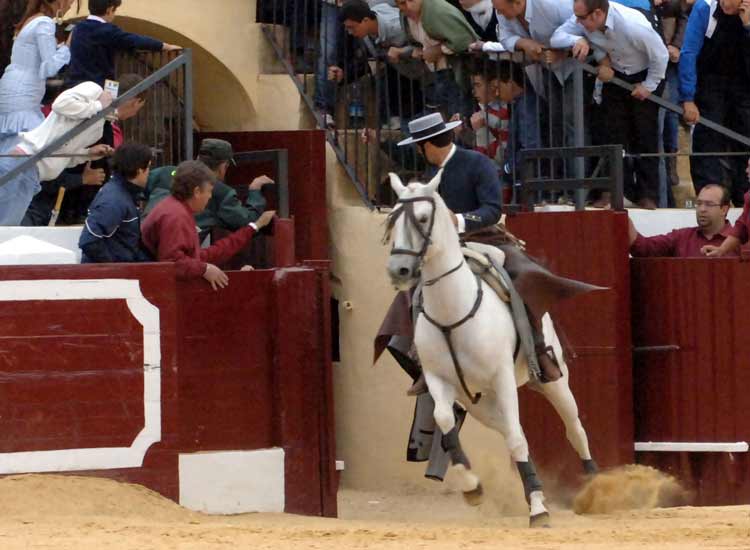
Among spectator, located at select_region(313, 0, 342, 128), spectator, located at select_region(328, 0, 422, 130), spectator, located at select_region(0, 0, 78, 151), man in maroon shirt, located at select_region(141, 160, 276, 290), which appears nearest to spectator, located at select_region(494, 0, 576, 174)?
spectator, located at select_region(328, 0, 422, 130)

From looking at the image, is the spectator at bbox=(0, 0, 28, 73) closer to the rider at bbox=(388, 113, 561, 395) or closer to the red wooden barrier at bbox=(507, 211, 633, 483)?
the rider at bbox=(388, 113, 561, 395)

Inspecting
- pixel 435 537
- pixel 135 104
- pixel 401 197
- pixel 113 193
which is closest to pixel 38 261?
pixel 113 193

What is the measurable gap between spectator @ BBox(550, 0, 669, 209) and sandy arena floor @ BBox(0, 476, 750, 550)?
2.94 m

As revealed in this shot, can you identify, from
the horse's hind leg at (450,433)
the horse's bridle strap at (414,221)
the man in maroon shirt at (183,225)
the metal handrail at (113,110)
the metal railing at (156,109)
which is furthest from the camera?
the metal railing at (156,109)

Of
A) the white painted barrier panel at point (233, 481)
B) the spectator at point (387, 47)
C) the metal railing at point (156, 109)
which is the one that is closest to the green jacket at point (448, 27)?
the spectator at point (387, 47)

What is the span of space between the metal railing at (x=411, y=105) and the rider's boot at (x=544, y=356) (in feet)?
5.65

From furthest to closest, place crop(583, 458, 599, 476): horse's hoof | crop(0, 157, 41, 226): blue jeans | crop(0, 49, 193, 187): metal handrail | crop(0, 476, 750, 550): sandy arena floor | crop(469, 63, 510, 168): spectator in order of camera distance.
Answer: crop(469, 63, 510, 168): spectator, crop(0, 157, 41, 226): blue jeans, crop(583, 458, 599, 476): horse's hoof, crop(0, 49, 193, 187): metal handrail, crop(0, 476, 750, 550): sandy arena floor

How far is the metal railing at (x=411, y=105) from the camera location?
12.2 metres

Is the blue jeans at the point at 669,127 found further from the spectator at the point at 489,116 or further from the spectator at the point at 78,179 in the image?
the spectator at the point at 78,179

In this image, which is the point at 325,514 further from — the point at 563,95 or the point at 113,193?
the point at 563,95

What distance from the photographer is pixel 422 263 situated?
8.77m

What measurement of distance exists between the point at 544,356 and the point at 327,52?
13.0ft

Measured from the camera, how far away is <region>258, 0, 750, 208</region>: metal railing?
1216 centimetres

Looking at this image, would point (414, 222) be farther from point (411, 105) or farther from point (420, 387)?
point (411, 105)
